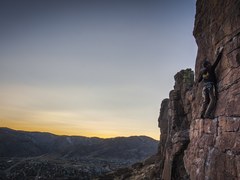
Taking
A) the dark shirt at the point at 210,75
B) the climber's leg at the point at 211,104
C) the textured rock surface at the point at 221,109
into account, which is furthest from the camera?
the dark shirt at the point at 210,75

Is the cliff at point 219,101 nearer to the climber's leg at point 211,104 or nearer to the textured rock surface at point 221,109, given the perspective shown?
the textured rock surface at point 221,109

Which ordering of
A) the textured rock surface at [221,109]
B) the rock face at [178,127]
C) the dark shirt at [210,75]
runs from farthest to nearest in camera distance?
the rock face at [178,127] → the dark shirt at [210,75] → the textured rock surface at [221,109]

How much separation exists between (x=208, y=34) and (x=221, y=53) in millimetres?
3629

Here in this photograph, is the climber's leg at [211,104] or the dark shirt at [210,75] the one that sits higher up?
the dark shirt at [210,75]

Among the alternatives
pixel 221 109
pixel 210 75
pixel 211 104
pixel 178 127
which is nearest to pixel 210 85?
pixel 210 75

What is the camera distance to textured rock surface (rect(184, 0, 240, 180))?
16.0m

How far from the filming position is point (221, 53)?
19.1 meters

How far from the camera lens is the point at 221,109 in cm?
1806

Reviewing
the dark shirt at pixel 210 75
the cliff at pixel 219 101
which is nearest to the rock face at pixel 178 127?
the cliff at pixel 219 101

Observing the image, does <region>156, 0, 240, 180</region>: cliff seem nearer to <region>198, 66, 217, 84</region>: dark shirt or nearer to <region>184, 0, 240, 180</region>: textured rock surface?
<region>184, 0, 240, 180</region>: textured rock surface

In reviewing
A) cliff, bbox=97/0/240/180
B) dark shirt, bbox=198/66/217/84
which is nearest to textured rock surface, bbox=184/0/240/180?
cliff, bbox=97/0/240/180

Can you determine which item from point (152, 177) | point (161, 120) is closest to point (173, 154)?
point (152, 177)

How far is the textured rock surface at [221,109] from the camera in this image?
52.5 ft

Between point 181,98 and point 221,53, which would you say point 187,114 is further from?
point 221,53
